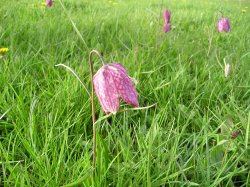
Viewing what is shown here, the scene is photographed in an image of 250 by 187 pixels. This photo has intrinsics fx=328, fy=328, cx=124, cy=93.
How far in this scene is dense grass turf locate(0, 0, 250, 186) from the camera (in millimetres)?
779

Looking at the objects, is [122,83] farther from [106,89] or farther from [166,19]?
[166,19]

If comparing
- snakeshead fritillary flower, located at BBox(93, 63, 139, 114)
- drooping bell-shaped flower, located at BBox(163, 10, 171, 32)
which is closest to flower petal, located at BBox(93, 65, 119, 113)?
snakeshead fritillary flower, located at BBox(93, 63, 139, 114)

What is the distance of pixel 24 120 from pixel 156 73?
630 mm

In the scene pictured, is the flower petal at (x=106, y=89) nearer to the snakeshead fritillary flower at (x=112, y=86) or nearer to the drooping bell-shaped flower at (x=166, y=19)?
the snakeshead fritillary flower at (x=112, y=86)

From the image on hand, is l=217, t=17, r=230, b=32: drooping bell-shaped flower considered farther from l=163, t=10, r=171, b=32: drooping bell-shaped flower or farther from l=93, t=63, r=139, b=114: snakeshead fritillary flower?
l=93, t=63, r=139, b=114: snakeshead fritillary flower

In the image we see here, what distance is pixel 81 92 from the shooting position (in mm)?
1169

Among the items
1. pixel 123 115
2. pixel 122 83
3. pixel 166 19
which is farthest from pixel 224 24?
pixel 122 83

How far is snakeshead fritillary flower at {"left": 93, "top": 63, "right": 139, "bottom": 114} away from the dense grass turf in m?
0.07

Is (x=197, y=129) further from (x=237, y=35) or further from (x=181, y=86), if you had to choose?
(x=237, y=35)

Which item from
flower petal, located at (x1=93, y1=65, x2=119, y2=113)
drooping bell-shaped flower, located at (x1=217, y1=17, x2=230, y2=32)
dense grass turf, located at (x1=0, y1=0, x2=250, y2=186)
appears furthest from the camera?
drooping bell-shaped flower, located at (x1=217, y1=17, x2=230, y2=32)

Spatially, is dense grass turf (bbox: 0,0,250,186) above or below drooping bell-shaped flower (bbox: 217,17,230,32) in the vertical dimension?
below

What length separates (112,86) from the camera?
65 cm

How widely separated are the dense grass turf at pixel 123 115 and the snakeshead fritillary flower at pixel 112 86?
2.9 inches

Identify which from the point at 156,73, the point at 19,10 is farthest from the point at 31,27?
the point at 156,73
